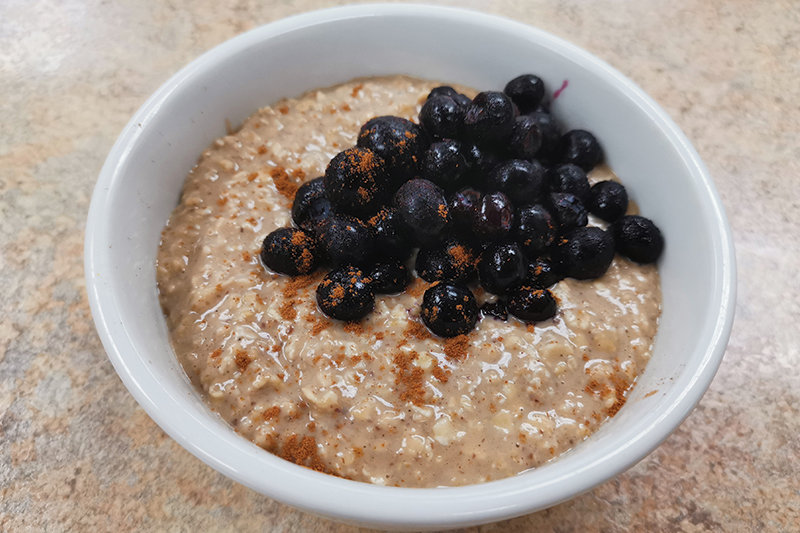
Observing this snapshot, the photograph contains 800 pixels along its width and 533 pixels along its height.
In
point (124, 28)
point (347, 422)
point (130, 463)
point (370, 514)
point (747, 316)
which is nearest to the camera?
point (370, 514)

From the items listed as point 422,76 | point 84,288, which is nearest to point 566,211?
point 422,76

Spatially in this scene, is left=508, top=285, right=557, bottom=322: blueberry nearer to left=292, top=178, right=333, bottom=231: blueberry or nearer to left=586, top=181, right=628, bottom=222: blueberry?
left=586, top=181, right=628, bottom=222: blueberry

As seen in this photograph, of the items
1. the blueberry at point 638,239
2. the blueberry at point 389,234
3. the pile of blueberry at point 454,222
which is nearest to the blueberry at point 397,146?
the pile of blueberry at point 454,222

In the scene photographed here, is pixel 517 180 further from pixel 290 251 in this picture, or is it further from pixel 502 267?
pixel 290 251

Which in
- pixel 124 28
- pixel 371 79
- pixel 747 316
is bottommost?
pixel 124 28

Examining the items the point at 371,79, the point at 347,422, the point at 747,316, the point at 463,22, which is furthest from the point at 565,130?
the point at 347,422

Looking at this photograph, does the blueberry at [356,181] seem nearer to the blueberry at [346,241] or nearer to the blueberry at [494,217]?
the blueberry at [346,241]

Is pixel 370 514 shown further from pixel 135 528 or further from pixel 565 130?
pixel 565 130
